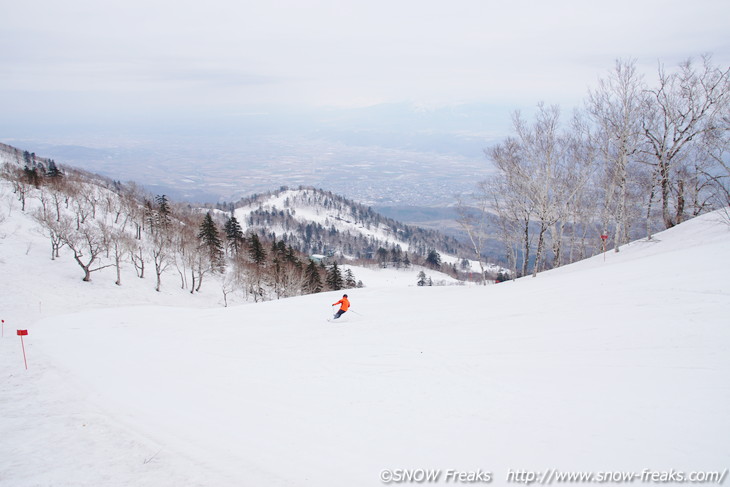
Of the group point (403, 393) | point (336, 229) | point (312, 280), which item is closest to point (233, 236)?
point (312, 280)

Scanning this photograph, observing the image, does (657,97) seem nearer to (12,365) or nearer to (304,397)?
(304,397)

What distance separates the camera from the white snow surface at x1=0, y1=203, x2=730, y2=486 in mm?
5879

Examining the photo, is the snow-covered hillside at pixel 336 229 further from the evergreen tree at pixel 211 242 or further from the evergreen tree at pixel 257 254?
the evergreen tree at pixel 211 242

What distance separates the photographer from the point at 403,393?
8.27 metres

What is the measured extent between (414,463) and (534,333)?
20.4ft

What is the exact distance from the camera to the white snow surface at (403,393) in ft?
19.3

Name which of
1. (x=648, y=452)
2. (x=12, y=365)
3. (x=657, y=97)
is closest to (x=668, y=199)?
(x=657, y=97)

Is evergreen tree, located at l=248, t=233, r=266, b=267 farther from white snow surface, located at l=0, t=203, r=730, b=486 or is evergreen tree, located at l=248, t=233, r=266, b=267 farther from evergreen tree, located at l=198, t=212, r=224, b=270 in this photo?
white snow surface, located at l=0, t=203, r=730, b=486

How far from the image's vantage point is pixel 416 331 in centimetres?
1280

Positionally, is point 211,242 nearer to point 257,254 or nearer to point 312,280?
point 257,254

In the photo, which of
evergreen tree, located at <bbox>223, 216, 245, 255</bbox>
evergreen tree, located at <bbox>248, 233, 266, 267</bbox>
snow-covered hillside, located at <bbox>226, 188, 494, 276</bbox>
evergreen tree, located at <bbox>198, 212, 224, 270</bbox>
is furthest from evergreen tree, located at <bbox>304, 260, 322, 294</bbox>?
snow-covered hillside, located at <bbox>226, 188, 494, 276</bbox>

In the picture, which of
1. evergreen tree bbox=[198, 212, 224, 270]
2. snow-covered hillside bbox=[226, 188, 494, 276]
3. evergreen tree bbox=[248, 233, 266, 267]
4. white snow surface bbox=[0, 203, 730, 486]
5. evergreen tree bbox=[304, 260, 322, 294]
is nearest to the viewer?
white snow surface bbox=[0, 203, 730, 486]

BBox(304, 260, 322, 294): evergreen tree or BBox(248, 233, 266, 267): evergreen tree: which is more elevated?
BBox(248, 233, 266, 267): evergreen tree

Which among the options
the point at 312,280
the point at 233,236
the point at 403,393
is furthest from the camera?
the point at 233,236
